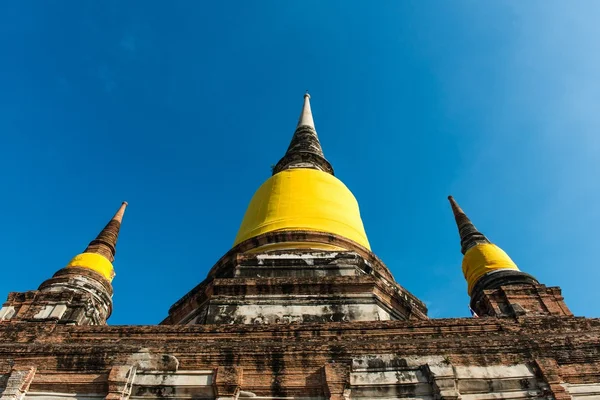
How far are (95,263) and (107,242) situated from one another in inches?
50.7

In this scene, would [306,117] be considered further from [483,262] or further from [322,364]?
[322,364]

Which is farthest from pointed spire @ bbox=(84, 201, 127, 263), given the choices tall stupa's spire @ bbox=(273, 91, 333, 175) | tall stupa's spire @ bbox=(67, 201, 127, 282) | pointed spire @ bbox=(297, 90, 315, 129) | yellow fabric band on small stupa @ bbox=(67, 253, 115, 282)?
pointed spire @ bbox=(297, 90, 315, 129)

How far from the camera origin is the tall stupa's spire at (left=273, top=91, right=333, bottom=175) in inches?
685

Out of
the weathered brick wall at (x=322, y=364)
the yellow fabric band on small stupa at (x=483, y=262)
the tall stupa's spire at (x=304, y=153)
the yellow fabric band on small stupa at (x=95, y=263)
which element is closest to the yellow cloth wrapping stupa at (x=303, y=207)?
the tall stupa's spire at (x=304, y=153)

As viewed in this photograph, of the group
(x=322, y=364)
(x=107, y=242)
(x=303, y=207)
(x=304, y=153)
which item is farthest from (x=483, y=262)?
(x=107, y=242)

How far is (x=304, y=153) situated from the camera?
17.8 metres

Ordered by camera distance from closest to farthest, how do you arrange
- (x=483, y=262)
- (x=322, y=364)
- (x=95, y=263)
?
1. (x=322, y=364)
2. (x=483, y=262)
3. (x=95, y=263)

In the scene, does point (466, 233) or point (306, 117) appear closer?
point (466, 233)

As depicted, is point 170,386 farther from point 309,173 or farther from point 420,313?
point 309,173

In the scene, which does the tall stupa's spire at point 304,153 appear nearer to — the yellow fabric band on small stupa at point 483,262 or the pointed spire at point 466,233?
the pointed spire at point 466,233

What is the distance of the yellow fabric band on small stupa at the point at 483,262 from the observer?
12359 mm

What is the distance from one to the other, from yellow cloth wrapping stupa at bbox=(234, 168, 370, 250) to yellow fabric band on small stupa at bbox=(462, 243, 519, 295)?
2.53 meters

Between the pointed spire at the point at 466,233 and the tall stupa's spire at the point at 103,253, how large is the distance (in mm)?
9165

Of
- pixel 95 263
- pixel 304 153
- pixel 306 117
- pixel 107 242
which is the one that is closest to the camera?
pixel 95 263
